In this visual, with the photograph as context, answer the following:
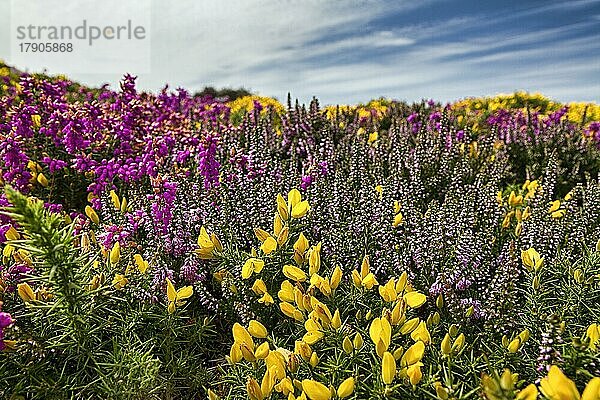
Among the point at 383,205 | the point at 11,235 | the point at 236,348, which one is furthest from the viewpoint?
the point at 383,205

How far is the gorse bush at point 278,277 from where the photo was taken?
178cm

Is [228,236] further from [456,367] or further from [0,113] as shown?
[0,113]

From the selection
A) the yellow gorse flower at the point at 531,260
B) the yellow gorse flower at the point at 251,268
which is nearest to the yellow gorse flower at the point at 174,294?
the yellow gorse flower at the point at 251,268

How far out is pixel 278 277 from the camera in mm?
2467

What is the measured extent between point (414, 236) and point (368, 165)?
1.33 m

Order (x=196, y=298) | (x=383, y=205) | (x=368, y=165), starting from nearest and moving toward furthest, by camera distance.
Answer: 1. (x=196, y=298)
2. (x=383, y=205)
3. (x=368, y=165)

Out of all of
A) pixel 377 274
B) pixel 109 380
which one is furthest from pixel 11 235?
pixel 377 274

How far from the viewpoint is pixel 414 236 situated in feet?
→ 8.96

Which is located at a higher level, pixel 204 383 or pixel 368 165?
pixel 368 165

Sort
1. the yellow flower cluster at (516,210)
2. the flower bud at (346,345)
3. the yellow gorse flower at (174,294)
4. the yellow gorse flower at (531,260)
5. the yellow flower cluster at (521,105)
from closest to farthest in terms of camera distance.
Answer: the flower bud at (346,345)
the yellow gorse flower at (174,294)
the yellow gorse flower at (531,260)
the yellow flower cluster at (516,210)
the yellow flower cluster at (521,105)

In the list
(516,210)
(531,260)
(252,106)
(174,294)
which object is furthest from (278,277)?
(252,106)

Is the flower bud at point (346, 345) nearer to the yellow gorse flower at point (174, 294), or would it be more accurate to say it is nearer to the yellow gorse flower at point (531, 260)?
the yellow gorse flower at point (174, 294)

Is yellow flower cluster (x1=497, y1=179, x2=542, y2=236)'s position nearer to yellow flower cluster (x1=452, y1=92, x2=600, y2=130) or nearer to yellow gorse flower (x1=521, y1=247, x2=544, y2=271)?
yellow gorse flower (x1=521, y1=247, x2=544, y2=271)

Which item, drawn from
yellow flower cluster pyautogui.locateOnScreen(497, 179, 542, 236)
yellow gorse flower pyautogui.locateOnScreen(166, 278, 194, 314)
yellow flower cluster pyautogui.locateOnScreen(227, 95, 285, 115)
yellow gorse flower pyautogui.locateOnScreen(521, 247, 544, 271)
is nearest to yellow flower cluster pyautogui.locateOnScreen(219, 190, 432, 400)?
yellow gorse flower pyautogui.locateOnScreen(166, 278, 194, 314)
